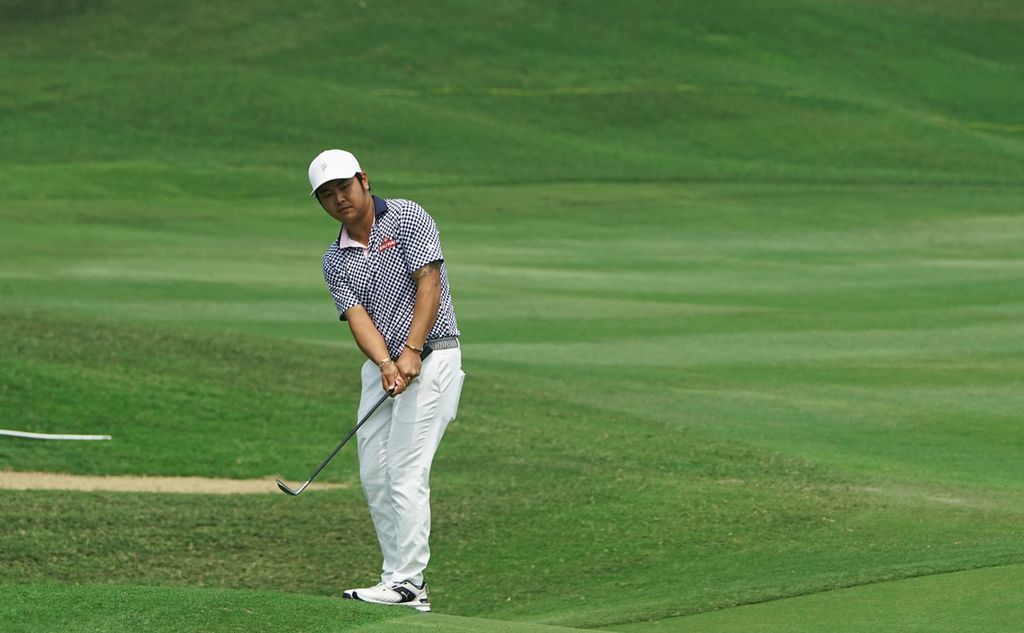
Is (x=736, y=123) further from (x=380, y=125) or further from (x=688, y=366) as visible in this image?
(x=688, y=366)

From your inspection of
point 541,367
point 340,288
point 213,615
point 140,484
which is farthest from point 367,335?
point 541,367

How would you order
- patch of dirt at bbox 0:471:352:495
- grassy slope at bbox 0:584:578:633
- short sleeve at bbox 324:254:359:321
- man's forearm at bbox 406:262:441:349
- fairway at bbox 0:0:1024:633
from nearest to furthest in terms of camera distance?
grassy slope at bbox 0:584:578:633, man's forearm at bbox 406:262:441:349, short sleeve at bbox 324:254:359:321, fairway at bbox 0:0:1024:633, patch of dirt at bbox 0:471:352:495

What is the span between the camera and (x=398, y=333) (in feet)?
26.7

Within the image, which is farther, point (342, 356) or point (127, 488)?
point (342, 356)

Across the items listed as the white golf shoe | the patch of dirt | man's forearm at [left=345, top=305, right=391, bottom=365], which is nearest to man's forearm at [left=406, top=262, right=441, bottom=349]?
man's forearm at [left=345, top=305, right=391, bottom=365]

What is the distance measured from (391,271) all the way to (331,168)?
55cm

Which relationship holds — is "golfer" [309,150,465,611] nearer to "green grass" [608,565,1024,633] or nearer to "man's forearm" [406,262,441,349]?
"man's forearm" [406,262,441,349]

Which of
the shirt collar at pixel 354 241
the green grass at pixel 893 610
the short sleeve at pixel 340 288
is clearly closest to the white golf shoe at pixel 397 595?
the green grass at pixel 893 610

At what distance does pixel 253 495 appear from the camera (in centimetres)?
1207

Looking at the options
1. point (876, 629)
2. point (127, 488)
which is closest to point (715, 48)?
point (127, 488)

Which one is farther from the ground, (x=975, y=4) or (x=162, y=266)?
(x=975, y=4)

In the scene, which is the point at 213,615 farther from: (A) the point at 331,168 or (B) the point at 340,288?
(A) the point at 331,168

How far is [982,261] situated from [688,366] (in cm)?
1213

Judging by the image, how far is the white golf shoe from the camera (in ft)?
26.6
